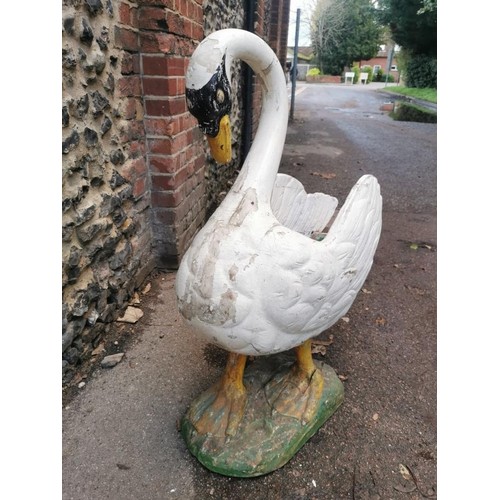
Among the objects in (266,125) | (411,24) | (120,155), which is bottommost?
(120,155)

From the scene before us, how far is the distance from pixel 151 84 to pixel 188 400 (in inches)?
70.9

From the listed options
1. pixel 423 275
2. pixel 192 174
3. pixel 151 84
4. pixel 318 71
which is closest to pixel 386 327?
pixel 423 275

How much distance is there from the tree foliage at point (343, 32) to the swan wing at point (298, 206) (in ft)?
52.3

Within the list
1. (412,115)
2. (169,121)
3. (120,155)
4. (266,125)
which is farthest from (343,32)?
(266,125)

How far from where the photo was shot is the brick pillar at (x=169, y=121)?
2.35 m

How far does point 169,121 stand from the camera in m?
2.48

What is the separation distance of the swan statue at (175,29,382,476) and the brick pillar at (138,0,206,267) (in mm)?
1090

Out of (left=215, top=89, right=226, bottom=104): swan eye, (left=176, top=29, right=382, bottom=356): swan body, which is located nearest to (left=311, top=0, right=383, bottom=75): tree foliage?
(left=176, top=29, right=382, bottom=356): swan body

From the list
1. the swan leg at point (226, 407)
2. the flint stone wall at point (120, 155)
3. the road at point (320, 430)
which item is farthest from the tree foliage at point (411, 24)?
the swan leg at point (226, 407)

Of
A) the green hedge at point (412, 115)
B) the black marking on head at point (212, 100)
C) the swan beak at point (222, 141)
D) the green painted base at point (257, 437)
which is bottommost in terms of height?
the green painted base at point (257, 437)

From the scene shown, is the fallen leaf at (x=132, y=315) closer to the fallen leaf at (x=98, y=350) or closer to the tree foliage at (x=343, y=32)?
the fallen leaf at (x=98, y=350)

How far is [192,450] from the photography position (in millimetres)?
1550

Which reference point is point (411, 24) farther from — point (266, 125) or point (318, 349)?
point (266, 125)

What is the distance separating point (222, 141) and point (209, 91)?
0.17m
